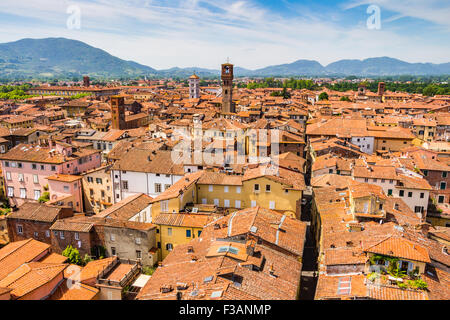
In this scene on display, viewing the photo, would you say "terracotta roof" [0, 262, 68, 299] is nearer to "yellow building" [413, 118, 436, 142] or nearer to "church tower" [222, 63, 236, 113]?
"church tower" [222, 63, 236, 113]

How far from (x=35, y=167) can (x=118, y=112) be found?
34617 mm

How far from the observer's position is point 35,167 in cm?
4162

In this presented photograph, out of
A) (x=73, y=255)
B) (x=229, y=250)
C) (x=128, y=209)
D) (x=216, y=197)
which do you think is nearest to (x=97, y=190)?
(x=128, y=209)

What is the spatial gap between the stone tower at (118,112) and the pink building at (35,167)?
30676 mm

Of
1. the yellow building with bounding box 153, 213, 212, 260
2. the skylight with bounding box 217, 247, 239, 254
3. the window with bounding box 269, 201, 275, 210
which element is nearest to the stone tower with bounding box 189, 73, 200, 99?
the window with bounding box 269, 201, 275, 210

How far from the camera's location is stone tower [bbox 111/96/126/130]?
73188 mm

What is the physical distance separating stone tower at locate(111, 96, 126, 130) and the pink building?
30.7m

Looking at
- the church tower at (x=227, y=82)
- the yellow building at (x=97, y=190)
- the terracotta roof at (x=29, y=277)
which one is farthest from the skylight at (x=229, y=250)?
the church tower at (x=227, y=82)

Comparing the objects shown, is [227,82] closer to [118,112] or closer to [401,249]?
[118,112]

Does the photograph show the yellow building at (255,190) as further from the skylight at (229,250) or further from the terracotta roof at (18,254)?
the terracotta roof at (18,254)

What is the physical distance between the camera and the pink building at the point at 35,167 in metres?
41.0

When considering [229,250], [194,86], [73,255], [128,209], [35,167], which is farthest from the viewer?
[194,86]

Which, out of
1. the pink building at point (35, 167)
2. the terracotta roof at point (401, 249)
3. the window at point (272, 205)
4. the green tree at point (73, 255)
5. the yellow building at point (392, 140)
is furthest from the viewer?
the yellow building at point (392, 140)
